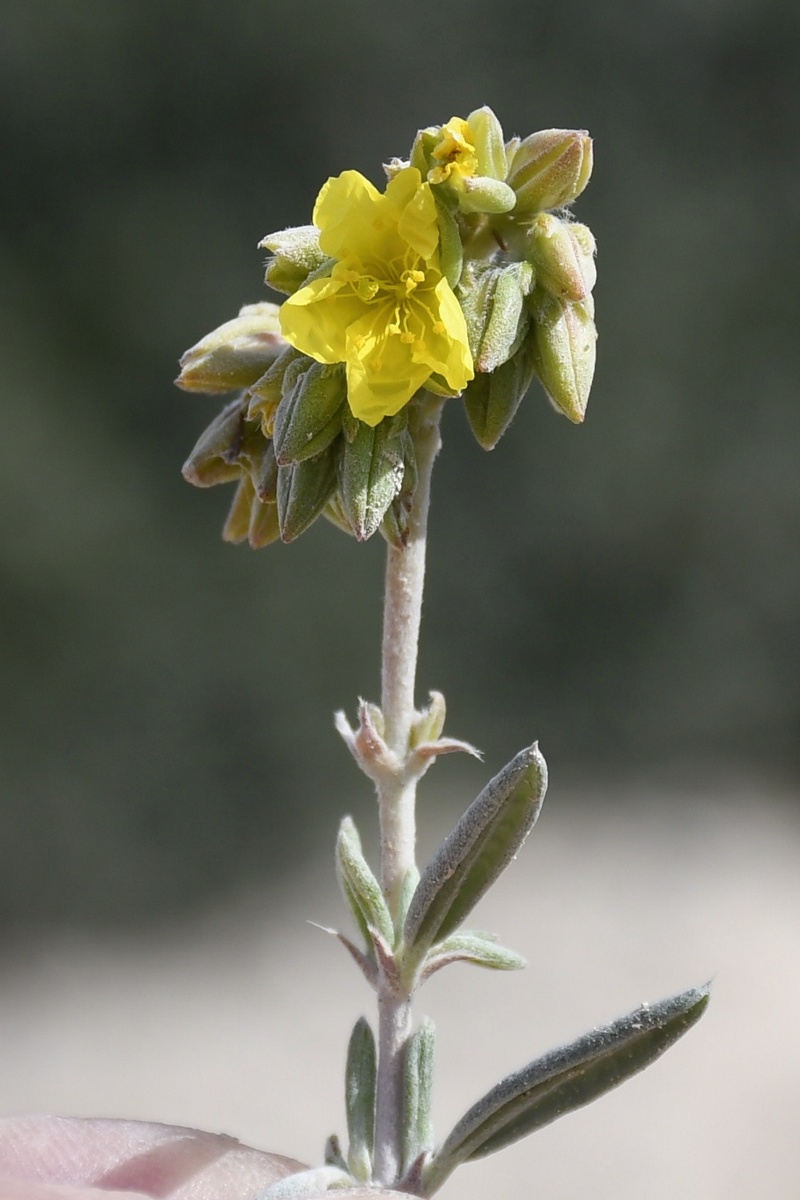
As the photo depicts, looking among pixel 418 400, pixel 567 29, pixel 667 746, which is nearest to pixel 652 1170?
pixel 667 746

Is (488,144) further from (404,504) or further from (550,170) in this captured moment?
(404,504)

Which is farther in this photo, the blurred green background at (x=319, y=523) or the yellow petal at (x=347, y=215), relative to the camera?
the blurred green background at (x=319, y=523)

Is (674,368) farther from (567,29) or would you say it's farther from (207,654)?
(207,654)

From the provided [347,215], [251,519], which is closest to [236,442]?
[251,519]

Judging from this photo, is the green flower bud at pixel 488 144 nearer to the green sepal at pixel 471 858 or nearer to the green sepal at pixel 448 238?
the green sepal at pixel 448 238

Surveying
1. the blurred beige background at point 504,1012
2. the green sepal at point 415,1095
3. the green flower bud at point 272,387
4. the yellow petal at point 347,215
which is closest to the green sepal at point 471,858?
the green sepal at point 415,1095
